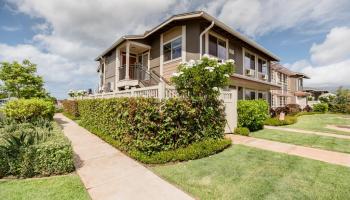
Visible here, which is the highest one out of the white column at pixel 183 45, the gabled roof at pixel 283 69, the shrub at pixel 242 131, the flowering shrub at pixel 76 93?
the gabled roof at pixel 283 69

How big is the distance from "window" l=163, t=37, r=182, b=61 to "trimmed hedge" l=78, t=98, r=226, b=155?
18.8 ft

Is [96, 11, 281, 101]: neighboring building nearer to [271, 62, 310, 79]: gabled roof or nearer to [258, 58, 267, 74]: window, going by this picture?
[258, 58, 267, 74]: window

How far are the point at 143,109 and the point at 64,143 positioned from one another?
7.81 ft

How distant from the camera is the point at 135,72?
682 inches

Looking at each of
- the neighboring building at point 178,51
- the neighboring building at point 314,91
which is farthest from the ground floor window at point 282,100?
A: the neighboring building at point 314,91

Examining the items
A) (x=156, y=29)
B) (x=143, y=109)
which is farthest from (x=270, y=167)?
(x=156, y=29)

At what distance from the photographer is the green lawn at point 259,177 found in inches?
164

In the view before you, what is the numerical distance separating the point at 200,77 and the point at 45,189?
6.06 m

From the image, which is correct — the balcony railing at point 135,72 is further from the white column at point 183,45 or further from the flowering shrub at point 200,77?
the flowering shrub at point 200,77

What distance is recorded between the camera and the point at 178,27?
13.4 m

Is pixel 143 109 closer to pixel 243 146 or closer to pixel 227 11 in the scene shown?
pixel 243 146

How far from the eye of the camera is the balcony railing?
52.7 feet

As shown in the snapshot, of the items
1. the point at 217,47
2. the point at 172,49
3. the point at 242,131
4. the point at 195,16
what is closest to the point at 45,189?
the point at 242,131

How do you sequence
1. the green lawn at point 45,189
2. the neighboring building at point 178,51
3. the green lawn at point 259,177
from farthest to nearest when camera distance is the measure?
the neighboring building at point 178,51, the green lawn at point 259,177, the green lawn at point 45,189
